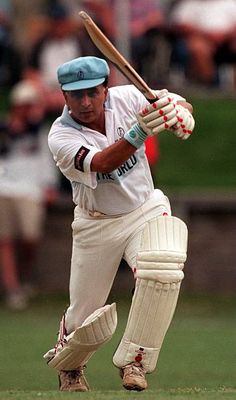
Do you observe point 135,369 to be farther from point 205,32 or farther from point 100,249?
point 205,32

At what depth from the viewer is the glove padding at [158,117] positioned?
23.3ft

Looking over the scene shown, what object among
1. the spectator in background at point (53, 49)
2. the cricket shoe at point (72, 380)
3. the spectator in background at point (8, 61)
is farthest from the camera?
the spectator in background at point (8, 61)

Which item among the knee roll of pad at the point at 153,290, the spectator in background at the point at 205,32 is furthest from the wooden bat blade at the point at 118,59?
the spectator in background at the point at 205,32

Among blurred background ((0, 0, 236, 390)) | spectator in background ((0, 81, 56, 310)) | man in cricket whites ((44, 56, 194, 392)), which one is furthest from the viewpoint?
spectator in background ((0, 81, 56, 310))

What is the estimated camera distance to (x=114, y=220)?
7.68m

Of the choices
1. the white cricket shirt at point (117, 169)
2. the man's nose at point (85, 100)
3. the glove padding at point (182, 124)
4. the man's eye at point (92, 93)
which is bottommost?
the white cricket shirt at point (117, 169)

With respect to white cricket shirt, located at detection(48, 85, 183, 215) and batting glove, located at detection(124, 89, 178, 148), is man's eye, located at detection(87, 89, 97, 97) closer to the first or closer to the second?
white cricket shirt, located at detection(48, 85, 183, 215)

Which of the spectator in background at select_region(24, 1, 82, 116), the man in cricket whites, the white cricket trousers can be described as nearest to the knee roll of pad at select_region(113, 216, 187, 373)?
the man in cricket whites

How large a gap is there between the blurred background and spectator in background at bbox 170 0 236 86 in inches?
0.5

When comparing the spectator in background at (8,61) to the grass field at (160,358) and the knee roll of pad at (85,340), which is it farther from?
the knee roll of pad at (85,340)

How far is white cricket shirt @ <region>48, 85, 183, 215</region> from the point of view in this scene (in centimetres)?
753

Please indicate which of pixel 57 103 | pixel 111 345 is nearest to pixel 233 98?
pixel 57 103

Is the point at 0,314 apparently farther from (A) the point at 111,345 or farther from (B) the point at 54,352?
(B) the point at 54,352

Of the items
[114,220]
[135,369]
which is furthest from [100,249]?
[135,369]
